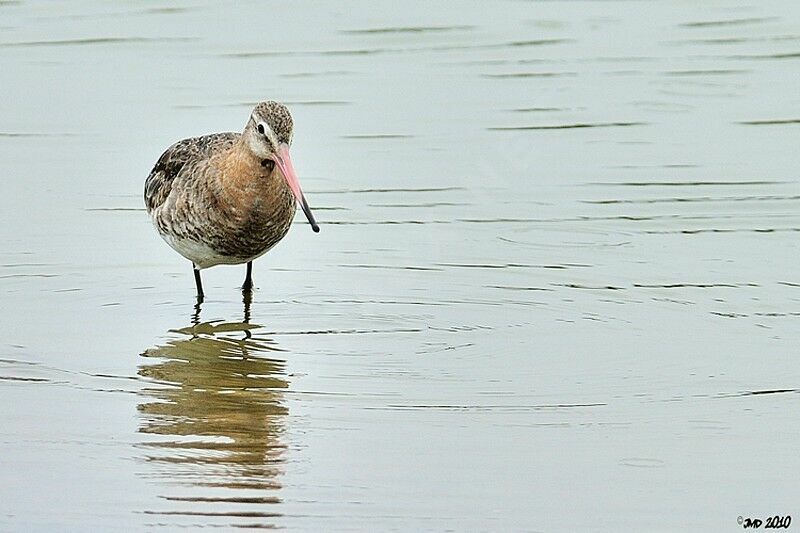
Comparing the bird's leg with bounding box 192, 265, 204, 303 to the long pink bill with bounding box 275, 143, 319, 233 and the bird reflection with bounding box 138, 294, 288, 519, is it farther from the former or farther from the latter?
the long pink bill with bounding box 275, 143, 319, 233

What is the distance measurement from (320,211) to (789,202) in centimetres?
258

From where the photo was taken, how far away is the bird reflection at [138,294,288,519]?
5.44m

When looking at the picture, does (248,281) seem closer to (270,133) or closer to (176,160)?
(176,160)

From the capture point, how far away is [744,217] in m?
9.30

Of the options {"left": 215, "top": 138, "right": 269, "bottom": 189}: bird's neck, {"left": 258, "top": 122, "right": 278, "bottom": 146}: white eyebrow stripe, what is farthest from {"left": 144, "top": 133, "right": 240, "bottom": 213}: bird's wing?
{"left": 258, "top": 122, "right": 278, "bottom": 146}: white eyebrow stripe

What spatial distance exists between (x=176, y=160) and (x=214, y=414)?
271 centimetres

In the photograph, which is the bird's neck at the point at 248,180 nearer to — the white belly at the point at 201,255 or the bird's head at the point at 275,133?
the bird's head at the point at 275,133

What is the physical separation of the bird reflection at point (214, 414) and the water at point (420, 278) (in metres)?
0.02

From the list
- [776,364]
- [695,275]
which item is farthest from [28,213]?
[776,364]

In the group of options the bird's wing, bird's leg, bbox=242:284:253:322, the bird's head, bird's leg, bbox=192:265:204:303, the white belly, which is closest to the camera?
the bird's head

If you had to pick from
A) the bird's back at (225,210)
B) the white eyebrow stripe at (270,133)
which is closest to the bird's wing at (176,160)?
the bird's back at (225,210)

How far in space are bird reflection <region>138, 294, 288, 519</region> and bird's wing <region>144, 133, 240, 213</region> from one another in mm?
875

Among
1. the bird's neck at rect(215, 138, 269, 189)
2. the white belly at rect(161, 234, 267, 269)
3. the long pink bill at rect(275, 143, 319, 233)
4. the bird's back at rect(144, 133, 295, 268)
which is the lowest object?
the white belly at rect(161, 234, 267, 269)

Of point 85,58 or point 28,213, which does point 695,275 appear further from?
point 85,58
